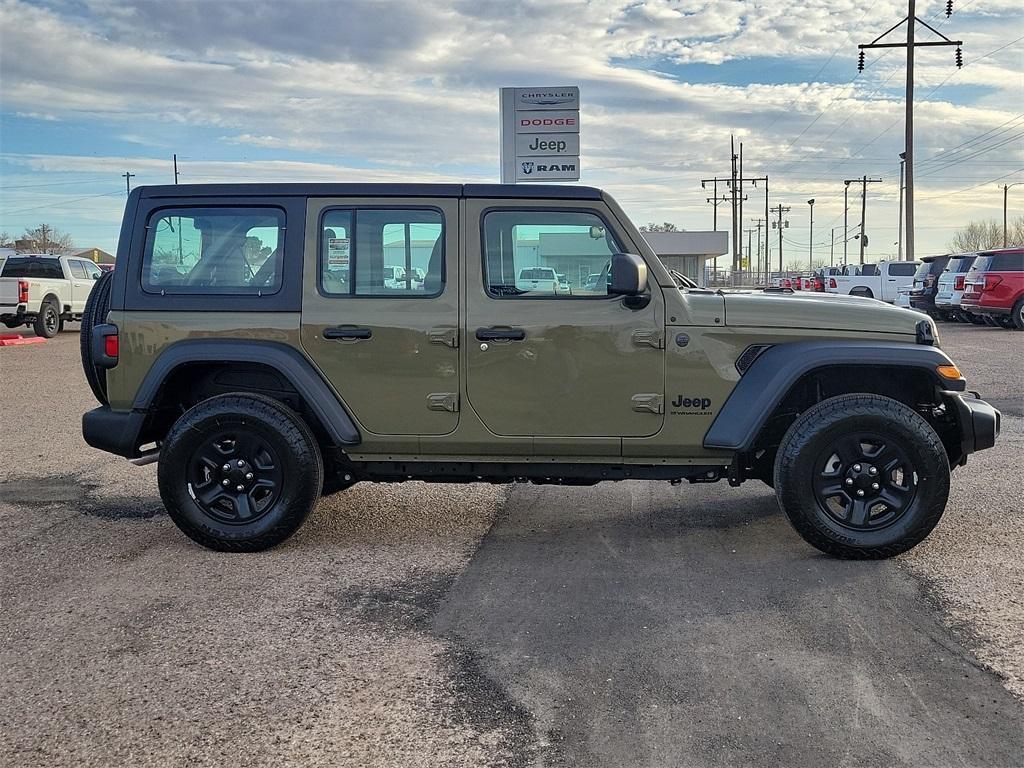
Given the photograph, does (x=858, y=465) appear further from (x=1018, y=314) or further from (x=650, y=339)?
(x=1018, y=314)

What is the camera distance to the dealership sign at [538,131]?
18000mm

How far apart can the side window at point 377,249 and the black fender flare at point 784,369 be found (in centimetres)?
183

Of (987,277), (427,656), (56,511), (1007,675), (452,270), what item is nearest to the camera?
(1007,675)

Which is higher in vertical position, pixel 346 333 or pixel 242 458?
pixel 346 333

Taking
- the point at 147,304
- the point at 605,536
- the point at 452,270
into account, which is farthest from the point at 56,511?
the point at 605,536

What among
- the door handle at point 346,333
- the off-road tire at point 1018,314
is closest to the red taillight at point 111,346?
the door handle at point 346,333

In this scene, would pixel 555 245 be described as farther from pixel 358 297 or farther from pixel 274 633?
pixel 274 633

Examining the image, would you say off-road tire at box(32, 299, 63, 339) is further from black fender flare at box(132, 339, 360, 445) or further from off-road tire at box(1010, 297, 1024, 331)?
off-road tire at box(1010, 297, 1024, 331)

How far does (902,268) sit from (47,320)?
24.6 m

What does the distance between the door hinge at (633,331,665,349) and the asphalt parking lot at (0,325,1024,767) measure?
1.16m

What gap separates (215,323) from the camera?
500cm

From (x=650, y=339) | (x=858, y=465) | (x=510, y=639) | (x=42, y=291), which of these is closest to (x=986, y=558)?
(x=858, y=465)

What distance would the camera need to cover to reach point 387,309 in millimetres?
4973

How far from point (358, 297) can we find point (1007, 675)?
351 centimetres
